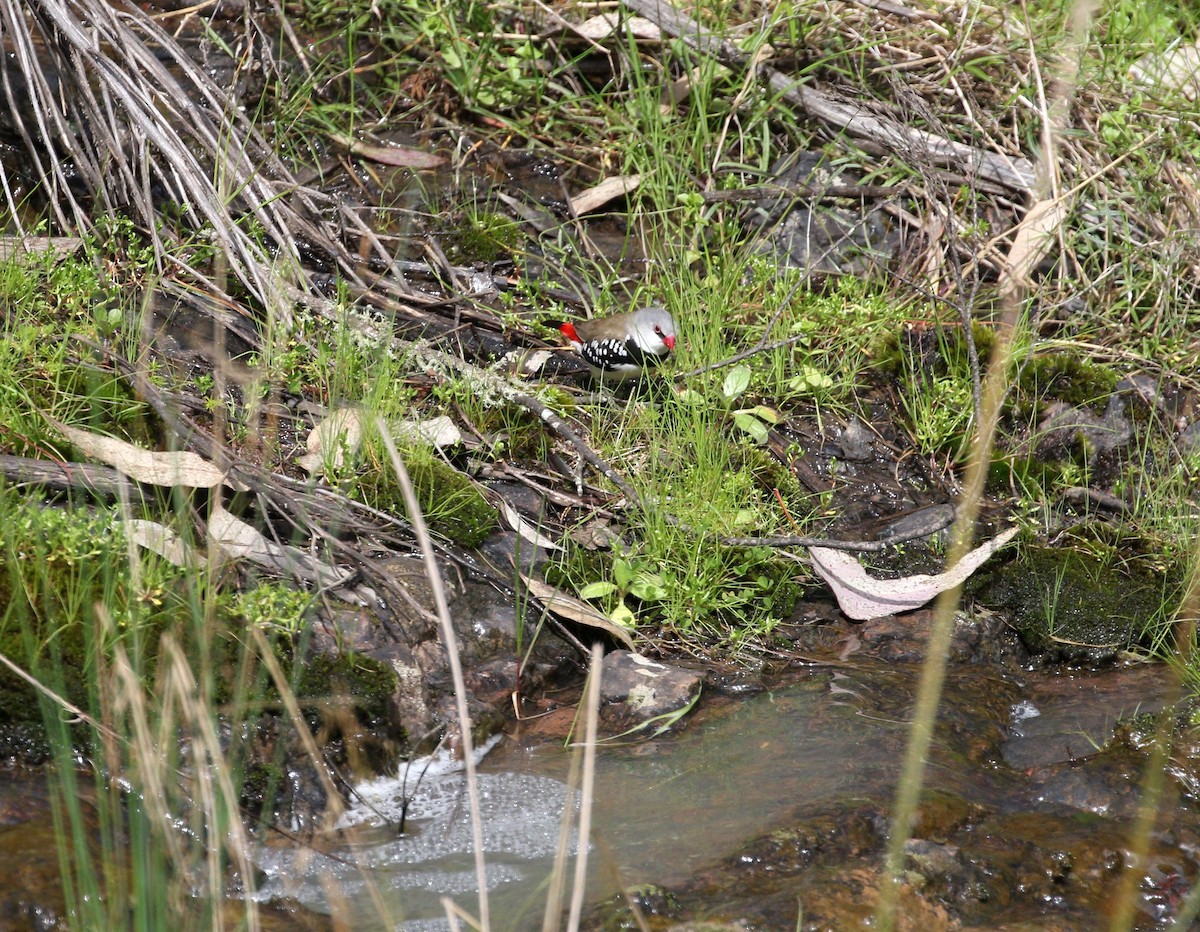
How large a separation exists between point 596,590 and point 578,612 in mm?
91

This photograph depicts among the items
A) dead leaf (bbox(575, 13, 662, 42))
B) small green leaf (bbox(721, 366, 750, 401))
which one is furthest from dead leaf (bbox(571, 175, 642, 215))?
small green leaf (bbox(721, 366, 750, 401))

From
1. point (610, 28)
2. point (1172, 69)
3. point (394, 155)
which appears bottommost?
point (1172, 69)

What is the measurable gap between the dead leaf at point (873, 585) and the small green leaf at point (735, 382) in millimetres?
698

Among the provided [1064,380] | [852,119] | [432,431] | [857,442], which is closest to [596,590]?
[432,431]

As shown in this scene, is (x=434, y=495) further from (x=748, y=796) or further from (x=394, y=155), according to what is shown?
(x=394, y=155)

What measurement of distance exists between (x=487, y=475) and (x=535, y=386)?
18.8 inches

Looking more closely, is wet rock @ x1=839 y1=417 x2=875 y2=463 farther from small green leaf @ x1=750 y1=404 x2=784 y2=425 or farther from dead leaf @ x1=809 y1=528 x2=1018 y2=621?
dead leaf @ x1=809 y1=528 x2=1018 y2=621

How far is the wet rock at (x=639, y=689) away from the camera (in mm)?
3352

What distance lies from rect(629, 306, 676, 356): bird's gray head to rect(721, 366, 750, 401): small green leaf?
0.25 m

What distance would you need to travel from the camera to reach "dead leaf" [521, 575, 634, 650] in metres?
3.58

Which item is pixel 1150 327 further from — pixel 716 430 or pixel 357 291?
pixel 357 291

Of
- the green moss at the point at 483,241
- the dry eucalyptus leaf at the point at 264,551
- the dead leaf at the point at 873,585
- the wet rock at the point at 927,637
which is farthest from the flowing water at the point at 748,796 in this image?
the green moss at the point at 483,241

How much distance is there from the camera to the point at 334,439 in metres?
3.66

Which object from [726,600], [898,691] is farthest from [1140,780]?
[726,600]
